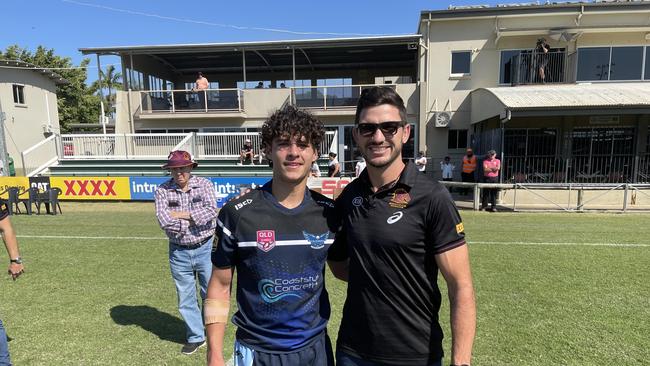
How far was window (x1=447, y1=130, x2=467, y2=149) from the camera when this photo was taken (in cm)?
1967

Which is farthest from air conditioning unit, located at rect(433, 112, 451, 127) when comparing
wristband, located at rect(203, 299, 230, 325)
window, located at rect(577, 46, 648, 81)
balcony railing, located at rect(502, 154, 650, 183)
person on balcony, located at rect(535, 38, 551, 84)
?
wristband, located at rect(203, 299, 230, 325)

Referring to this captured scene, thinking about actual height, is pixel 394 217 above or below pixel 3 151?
above

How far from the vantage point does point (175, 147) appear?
58.0ft

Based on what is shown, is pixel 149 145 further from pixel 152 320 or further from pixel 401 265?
pixel 401 265

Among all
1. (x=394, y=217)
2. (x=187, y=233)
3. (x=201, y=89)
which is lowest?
(x=187, y=233)

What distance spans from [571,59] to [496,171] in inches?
365

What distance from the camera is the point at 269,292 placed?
78.4 inches

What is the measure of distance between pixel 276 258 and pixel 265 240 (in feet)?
0.35

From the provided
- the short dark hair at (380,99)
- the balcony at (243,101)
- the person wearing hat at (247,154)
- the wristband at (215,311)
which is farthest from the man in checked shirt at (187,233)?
the balcony at (243,101)

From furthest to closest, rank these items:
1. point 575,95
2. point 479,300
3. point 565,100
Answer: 1. point 575,95
2. point 565,100
3. point 479,300

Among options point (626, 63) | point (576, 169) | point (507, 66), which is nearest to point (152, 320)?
point (576, 169)

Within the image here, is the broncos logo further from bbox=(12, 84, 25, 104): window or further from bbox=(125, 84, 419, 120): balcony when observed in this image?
bbox=(12, 84, 25, 104): window

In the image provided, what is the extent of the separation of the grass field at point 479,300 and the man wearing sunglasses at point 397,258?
214 cm

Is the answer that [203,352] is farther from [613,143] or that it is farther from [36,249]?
[613,143]
